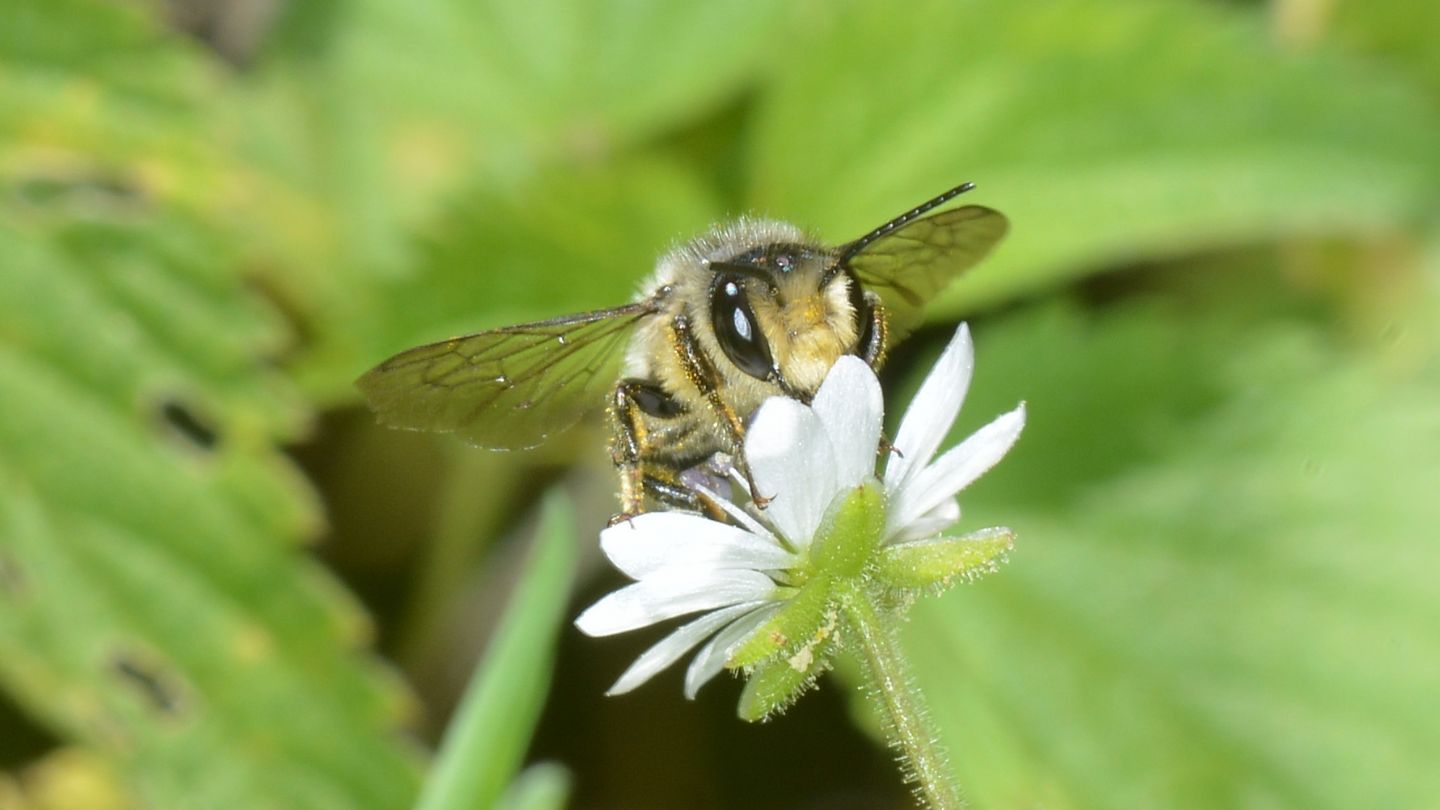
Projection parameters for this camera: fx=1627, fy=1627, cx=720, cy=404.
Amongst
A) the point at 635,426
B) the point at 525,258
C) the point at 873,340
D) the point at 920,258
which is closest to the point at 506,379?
the point at 635,426

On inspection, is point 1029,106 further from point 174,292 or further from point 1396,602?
point 174,292

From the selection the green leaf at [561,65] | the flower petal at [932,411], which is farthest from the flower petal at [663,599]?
the green leaf at [561,65]

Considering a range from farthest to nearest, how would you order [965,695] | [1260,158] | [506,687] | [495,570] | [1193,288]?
[1193,288]
[495,570]
[1260,158]
[965,695]
[506,687]

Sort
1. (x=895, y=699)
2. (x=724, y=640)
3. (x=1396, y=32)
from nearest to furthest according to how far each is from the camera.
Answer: (x=895, y=699) → (x=724, y=640) → (x=1396, y=32)

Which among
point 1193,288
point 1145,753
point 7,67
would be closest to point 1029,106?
point 1193,288

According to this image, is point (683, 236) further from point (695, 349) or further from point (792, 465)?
point (792, 465)

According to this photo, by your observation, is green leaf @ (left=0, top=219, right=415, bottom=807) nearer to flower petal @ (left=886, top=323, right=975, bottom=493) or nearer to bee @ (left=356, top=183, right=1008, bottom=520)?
bee @ (left=356, top=183, right=1008, bottom=520)
